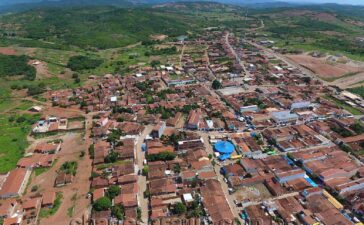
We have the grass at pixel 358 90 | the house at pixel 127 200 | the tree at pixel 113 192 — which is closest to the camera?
the house at pixel 127 200

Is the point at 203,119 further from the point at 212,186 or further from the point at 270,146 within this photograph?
the point at 212,186

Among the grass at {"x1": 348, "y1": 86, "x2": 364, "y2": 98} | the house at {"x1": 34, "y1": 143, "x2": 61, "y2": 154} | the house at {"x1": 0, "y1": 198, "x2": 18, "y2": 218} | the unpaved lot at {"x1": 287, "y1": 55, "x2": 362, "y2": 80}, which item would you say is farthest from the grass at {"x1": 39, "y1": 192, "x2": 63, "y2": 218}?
the unpaved lot at {"x1": 287, "y1": 55, "x2": 362, "y2": 80}

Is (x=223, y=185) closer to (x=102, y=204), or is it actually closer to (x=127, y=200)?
(x=127, y=200)

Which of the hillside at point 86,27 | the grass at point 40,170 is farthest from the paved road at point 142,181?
the hillside at point 86,27

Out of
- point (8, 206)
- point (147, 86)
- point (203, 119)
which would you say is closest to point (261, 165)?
point (203, 119)

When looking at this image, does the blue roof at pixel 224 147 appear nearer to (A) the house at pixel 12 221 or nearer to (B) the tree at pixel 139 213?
(B) the tree at pixel 139 213

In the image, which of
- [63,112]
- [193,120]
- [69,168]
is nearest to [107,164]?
[69,168]
